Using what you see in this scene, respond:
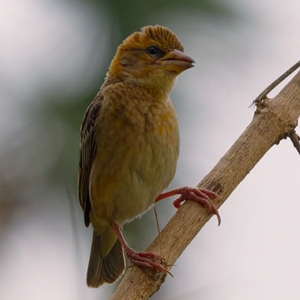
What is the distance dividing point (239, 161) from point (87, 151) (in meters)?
1.19

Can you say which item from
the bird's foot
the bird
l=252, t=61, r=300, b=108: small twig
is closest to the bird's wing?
the bird

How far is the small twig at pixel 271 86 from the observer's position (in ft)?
9.04

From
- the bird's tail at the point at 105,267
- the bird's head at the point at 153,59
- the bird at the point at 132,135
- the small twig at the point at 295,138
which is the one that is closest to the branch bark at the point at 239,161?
the small twig at the point at 295,138

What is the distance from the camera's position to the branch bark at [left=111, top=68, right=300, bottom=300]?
2.80 meters

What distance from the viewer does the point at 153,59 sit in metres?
3.73

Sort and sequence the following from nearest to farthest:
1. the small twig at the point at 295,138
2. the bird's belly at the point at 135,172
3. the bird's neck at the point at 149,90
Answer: the small twig at the point at 295,138 → the bird's belly at the point at 135,172 → the bird's neck at the point at 149,90

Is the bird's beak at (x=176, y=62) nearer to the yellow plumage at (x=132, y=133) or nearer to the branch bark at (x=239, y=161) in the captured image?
the yellow plumage at (x=132, y=133)

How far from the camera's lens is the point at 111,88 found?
379 centimetres

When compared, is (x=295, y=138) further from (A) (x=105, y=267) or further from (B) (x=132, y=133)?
(A) (x=105, y=267)

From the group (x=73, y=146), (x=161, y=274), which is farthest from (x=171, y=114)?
(x=161, y=274)

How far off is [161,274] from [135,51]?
1.56 metres

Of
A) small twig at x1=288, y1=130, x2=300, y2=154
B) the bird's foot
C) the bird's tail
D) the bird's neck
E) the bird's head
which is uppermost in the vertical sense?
small twig at x1=288, y1=130, x2=300, y2=154

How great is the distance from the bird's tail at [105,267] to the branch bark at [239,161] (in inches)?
44.6

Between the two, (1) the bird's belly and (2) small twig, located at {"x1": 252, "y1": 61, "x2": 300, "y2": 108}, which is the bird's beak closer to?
(1) the bird's belly
